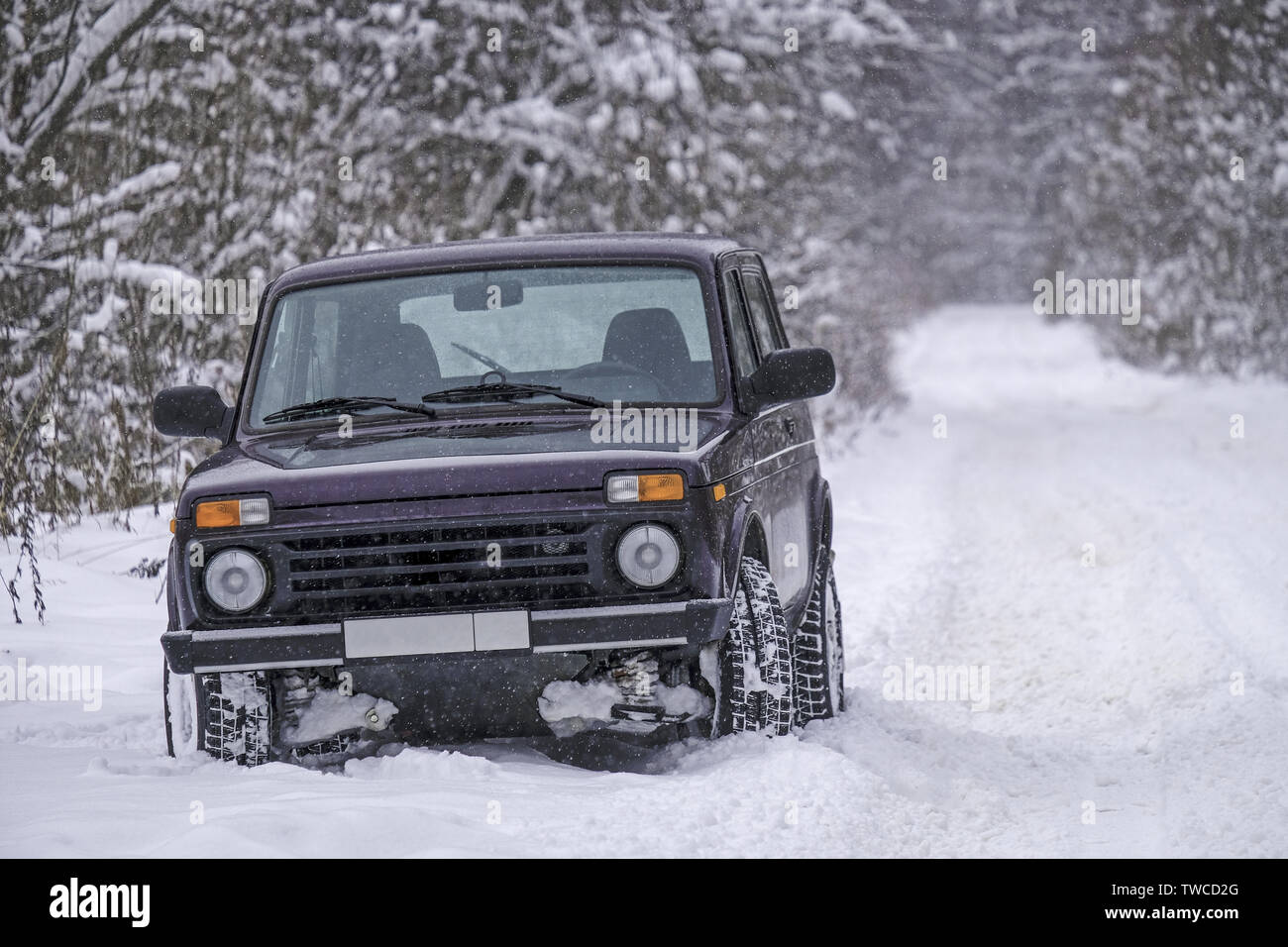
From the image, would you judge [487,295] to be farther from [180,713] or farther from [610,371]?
[180,713]

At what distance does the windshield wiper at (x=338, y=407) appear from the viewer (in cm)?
610

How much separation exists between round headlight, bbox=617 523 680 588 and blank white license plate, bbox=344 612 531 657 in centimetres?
36

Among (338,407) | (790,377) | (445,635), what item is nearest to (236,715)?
(445,635)

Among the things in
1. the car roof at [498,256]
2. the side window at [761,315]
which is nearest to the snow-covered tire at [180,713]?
the car roof at [498,256]

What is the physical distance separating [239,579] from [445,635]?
66cm

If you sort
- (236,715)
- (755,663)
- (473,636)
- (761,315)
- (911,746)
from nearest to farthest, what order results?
(473,636) → (236,715) → (755,663) → (911,746) → (761,315)

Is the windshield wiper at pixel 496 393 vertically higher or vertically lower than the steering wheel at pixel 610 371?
lower

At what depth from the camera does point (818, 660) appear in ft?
23.0

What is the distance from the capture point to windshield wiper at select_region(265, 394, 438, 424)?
610 cm

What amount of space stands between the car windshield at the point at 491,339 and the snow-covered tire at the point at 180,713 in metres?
0.99

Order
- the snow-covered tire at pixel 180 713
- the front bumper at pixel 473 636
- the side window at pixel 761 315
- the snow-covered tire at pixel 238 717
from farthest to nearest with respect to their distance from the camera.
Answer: the side window at pixel 761 315, the snow-covered tire at pixel 180 713, the snow-covered tire at pixel 238 717, the front bumper at pixel 473 636

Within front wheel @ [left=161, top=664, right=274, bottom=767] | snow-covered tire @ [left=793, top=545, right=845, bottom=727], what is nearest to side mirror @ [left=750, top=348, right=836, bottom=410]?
snow-covered tire @ [left=793, top=545, right=845, bottom=727]

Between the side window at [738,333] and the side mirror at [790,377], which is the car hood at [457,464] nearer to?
the side mirror at [790,377]

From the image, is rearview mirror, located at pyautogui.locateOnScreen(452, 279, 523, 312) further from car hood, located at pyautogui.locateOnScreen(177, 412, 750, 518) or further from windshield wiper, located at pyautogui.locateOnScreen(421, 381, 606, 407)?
car hood, located at pyautogui.locateOnScreen(177, 412, 750, 518)
